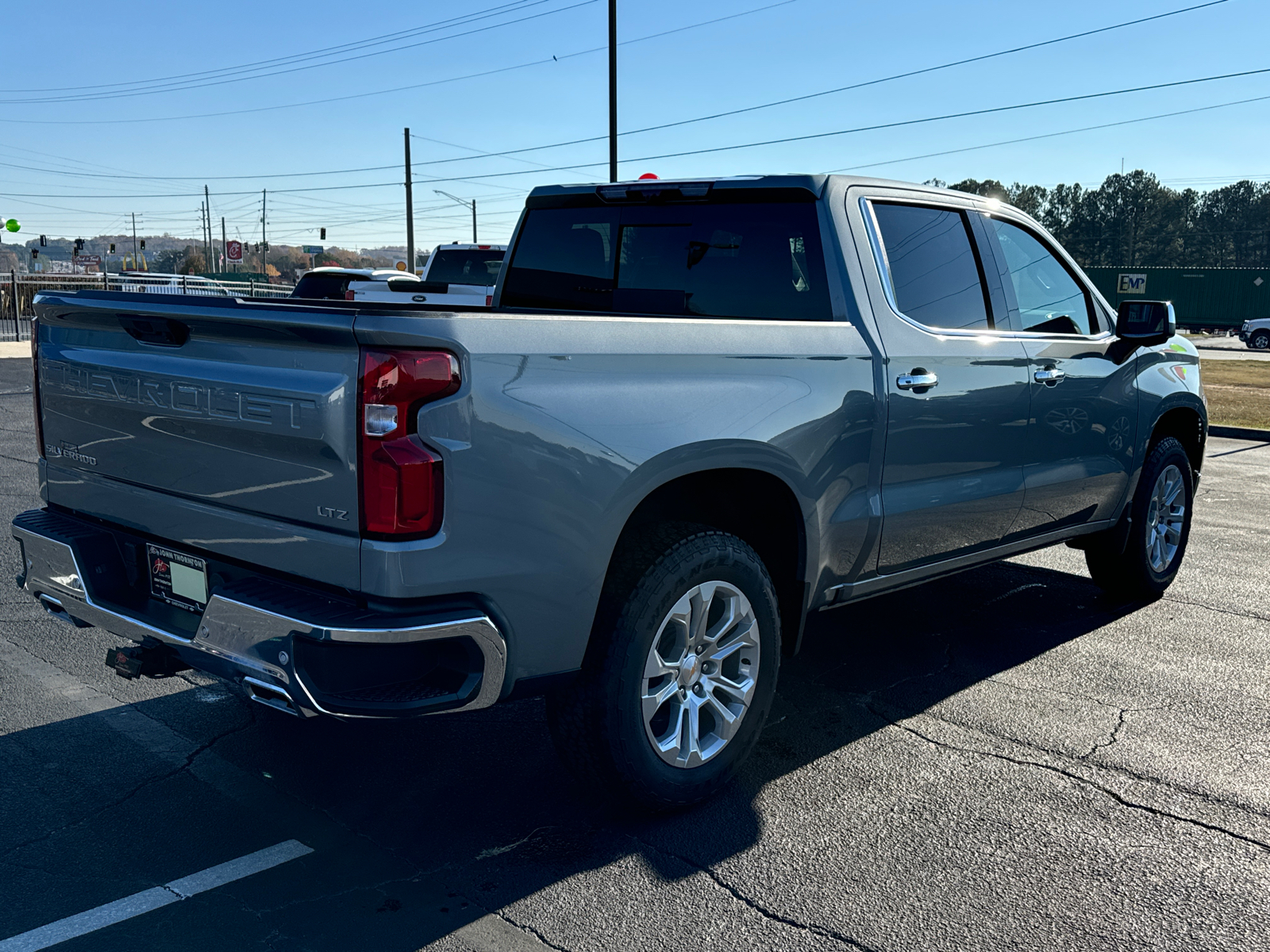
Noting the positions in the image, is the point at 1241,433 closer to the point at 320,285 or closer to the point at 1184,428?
the point at 1184,428

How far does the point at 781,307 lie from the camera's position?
408 cm

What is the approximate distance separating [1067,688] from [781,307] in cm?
207

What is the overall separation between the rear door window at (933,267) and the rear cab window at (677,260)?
376 mm

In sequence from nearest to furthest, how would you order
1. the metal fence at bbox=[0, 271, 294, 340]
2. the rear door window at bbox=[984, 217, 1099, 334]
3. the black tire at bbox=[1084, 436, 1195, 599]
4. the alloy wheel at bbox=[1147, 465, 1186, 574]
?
1. the rear door window at bbox=[984, 217, 1099, 334]
2. the black tire at bbox=[1084, 436, 1195, 599]
3. the alloy wheel at bbox=[1147, 465, 1186, 574]
4. the metal fence at bbox=[0, 271, 294, 340]

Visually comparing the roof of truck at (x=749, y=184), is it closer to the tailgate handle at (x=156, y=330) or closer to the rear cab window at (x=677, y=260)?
the rear cab window at (x=677, y=260)

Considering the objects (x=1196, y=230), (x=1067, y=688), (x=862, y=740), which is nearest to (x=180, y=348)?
(x=862, y=740)

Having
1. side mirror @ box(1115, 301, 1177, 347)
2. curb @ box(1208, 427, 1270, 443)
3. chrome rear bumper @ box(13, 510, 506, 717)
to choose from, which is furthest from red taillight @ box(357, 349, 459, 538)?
curb @ box(1208, 427, 1270, 443)

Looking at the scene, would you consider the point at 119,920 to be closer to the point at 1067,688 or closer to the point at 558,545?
the point at 558,545

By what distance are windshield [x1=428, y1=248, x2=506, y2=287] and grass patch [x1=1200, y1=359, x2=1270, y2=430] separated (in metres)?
9.43

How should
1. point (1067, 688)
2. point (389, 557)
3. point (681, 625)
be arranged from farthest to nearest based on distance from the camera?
1. point (1067, 688)
2. point (681, 625)
3. point (389, 557)

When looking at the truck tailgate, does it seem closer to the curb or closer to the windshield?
the windshield

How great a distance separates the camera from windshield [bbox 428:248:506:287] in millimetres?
14203

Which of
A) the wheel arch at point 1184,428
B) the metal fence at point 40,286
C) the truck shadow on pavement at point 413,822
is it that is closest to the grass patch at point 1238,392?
the wheel arch at point 1184,428

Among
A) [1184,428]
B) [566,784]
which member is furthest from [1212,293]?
[566,784]
